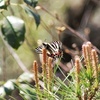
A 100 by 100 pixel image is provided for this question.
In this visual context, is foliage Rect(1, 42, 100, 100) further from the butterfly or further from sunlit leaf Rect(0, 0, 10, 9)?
sunlit leaf Rect(0, 0, 10, 9)

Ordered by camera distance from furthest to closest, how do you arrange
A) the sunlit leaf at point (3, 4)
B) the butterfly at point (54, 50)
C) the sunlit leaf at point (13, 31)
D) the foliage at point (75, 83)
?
the sunlit leaf at point (13, 31) → the sunlit leaf at point (3, 4) → the butterfly at point (54, 50) → the foliage at point (75, 83)

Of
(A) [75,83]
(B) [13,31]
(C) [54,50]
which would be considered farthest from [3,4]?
(A) [75,83]

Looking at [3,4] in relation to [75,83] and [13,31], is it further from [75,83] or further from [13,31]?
[75,83]

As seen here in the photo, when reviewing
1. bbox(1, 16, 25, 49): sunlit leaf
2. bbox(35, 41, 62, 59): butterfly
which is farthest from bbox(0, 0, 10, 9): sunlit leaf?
bbox(35, 41, 62, 59): butterfly

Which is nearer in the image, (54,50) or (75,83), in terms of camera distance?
(75,83)

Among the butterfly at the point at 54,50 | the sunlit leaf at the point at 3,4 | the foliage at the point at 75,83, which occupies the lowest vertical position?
the foliage at the point at 75,83

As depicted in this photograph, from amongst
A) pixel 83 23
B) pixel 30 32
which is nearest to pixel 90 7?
pixel 83 23

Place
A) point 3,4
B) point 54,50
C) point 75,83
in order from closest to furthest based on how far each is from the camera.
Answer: point 75,83 → point 54,50 → point 3,4

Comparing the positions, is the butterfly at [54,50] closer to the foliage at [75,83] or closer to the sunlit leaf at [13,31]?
the foliage at [75,83]

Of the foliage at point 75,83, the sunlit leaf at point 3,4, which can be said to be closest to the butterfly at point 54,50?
the foliage at point 75,83
